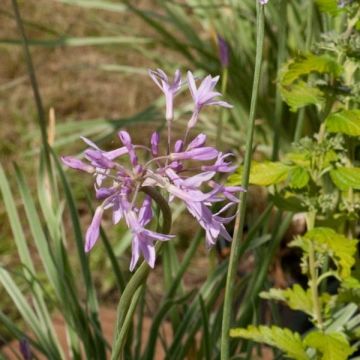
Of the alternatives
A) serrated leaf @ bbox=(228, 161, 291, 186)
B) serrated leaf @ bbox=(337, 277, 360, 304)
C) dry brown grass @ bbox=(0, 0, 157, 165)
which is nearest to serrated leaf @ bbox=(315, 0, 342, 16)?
Answer: serrated leaf @ bbox=(228, 161, 291, 186)

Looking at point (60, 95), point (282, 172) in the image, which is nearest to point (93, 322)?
point (282, 172)

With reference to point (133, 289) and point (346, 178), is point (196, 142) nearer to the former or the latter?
point (133, 289)

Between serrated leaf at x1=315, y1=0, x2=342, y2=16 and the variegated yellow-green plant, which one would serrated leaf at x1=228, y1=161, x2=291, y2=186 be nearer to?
the variegated yellow-green plant

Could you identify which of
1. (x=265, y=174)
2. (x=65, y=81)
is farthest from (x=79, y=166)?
(x=65, y=81)

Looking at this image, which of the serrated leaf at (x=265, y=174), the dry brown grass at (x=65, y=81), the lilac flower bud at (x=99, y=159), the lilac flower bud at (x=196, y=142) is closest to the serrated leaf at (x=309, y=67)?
the serrated leaf at (x=265, y=174)

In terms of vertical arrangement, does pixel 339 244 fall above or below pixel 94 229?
below

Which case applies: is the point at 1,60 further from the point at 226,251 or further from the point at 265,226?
the point at 265,226
